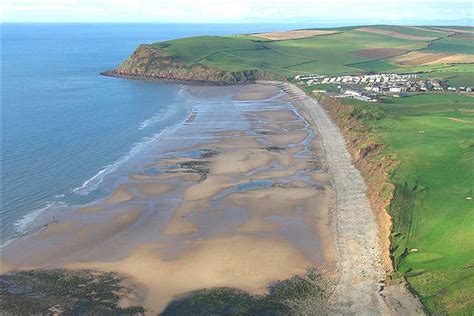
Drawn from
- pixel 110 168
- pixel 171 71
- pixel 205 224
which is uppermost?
pixel 171 71

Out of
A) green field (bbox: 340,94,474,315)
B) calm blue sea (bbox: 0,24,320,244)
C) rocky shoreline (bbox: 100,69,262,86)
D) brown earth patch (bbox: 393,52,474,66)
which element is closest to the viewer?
green field (bbox: 340,94,474,315)

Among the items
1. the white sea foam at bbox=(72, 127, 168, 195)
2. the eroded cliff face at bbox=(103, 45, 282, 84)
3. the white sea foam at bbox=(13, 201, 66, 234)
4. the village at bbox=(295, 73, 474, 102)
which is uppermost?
the eroded cliff face at bbox=(103, 45, 282, 84)

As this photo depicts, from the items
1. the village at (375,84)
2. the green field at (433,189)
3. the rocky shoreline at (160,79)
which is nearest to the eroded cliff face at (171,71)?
the rocky shoreline at (160,79)

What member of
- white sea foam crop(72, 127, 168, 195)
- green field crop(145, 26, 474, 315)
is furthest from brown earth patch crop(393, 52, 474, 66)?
white sea foam crop(72, 127, 168, 195)

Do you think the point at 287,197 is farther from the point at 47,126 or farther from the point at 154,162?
the point at 47,126

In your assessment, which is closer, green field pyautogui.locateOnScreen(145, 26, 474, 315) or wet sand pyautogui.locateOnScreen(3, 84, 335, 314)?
green field pyautogui.locateOnScreen(145, 26, 474, 315)

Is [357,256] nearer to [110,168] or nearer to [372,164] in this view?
[372,164]

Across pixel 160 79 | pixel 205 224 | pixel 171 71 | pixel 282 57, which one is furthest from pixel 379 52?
pixel 205 224

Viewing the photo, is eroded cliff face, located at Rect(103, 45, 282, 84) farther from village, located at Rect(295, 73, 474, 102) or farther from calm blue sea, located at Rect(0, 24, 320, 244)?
village, located at Rect(295, 73, 474, 102)
